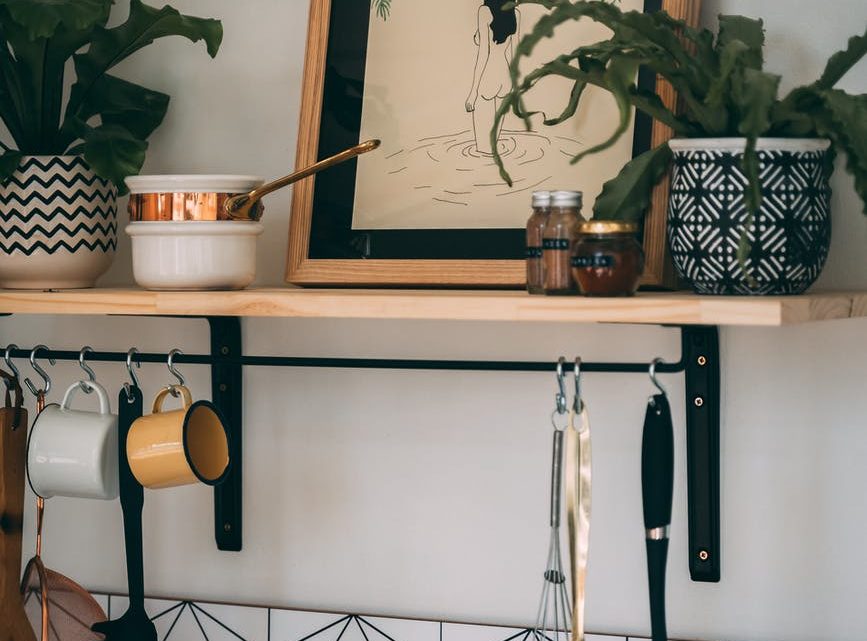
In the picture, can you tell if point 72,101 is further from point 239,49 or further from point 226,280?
point 226,280

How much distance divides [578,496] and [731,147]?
1.15ft

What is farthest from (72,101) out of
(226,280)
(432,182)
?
(432,182)

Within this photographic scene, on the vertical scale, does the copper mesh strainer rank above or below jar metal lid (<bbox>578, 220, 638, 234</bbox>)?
below

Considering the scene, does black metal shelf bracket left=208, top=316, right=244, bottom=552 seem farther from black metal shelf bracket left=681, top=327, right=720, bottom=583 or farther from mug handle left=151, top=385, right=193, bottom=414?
black metal shelf bracket left=681, top=327, right=720, bottom=583

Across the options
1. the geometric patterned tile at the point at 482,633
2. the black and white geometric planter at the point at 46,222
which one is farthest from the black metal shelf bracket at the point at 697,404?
the geometric patterned tile at the point at 482,633

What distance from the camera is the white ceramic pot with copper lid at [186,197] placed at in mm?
1066

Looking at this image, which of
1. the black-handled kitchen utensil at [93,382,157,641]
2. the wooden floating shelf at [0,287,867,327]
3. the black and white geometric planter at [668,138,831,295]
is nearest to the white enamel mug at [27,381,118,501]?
the black-handled kitchen utensil at [93,382,157,641]

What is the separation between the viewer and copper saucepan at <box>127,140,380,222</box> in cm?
107

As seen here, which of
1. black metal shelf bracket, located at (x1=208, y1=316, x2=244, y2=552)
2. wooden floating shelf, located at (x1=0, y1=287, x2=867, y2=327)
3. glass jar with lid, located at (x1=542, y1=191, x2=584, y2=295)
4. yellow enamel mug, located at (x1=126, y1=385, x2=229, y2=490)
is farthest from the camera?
black metal shelf bracket, located at (x1=208, y1=316, x2=244, y2=552)

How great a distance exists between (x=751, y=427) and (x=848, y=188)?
267 mm

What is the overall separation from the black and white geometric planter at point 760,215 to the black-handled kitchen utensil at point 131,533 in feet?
1.96

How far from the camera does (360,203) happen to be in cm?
119

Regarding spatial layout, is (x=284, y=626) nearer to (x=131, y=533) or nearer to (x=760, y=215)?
(x=131, y=533)

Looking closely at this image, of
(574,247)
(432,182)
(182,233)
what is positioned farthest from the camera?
(432,182)
